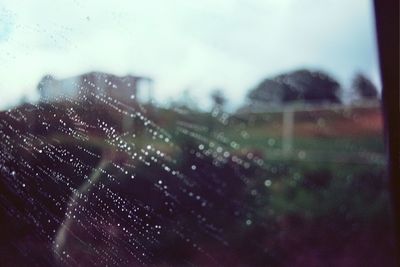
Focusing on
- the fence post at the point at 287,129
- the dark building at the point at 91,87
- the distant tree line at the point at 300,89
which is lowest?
the fence post at the point at 287,129

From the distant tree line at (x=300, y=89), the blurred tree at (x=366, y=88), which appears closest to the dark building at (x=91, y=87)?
the blurred tree at (x=366, y=88)

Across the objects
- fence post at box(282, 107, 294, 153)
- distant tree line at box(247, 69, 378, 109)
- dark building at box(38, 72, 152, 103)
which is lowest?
fence post at box(282, 107, 294, 153)

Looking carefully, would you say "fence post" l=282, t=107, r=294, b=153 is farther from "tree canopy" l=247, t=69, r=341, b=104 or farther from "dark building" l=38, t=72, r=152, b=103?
"dark building" l=38, t=72, r=152, b=103

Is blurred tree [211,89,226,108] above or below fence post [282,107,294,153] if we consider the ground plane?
above

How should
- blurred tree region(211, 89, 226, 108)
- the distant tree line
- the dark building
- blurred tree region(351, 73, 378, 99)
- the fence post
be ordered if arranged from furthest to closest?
the fence post
the distant tree line
blurred tree region(211, 89, 226, 108)
blurred tree region(351, 73, 378, 99)
the dark building

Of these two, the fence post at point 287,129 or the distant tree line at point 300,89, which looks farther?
the fence post at point 287,129

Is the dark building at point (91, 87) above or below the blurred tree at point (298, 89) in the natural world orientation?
above

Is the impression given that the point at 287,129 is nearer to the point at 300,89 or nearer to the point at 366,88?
the point at 300,89

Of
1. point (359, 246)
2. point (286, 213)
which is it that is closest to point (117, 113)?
point (359, 246)

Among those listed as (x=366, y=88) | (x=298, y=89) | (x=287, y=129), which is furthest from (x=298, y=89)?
(x=366, y=88)

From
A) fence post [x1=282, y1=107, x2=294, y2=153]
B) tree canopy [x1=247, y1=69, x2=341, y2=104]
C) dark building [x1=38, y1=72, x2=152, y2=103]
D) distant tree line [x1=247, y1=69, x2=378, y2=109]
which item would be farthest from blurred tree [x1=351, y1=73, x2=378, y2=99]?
fence post [x1=282, y1=107, x2=294, y2=153]

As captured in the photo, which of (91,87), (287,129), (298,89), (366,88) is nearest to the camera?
(91,87)

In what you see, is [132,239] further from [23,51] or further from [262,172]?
[262,172]

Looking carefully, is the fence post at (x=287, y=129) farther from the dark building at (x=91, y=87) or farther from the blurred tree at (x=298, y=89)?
the dark building at (x=91, y=87)
